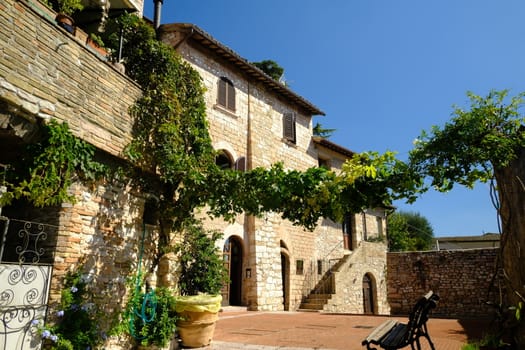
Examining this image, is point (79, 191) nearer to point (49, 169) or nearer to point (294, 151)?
point (49, 169)

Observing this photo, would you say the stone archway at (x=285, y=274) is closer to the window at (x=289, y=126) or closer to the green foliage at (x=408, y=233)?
the window at (x=289, y=126)

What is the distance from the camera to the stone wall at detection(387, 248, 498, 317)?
514 inches

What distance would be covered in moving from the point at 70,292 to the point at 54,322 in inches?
14.3

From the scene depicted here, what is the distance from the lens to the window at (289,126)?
14492 millimetres

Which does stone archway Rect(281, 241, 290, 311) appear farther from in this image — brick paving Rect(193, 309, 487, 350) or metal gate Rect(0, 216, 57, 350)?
metal gate Rect(0, 216, 57, 350)

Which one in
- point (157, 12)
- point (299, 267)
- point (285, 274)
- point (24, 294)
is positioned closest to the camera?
point (24, 294)

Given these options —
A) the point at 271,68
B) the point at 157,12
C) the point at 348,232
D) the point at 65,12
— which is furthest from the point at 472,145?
the point at 271,68

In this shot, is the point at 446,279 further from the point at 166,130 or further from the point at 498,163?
the point at 166,130

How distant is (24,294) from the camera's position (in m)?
4.13

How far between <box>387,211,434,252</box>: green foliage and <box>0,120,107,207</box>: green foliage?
23099mm

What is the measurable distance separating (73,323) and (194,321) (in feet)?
5.68

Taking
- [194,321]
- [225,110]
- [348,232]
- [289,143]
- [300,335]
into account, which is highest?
[225,110]

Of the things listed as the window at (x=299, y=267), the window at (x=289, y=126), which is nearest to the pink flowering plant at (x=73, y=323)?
the window at (x=299, y=267)

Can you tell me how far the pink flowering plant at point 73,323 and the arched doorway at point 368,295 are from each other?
13.5m
